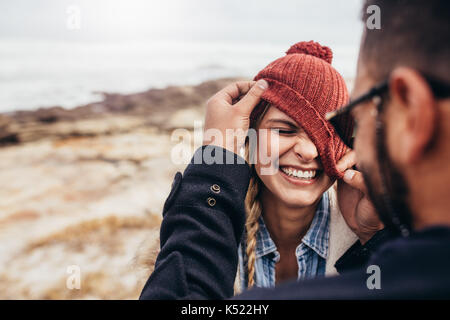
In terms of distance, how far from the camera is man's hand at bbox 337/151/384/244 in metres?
2.20

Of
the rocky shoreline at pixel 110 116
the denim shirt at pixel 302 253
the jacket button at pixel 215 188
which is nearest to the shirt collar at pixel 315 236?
the denim shirt at pixel 302 253

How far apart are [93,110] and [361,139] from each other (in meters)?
13.3

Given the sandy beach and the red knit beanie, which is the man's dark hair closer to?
the red knit beanie

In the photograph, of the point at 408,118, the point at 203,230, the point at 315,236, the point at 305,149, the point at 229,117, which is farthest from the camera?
the point at 315,236

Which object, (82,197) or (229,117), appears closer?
(229,117)

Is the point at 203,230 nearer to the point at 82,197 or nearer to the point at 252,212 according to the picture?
the point at 252,212

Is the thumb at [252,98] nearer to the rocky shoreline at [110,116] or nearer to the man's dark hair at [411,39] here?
the man's dark hair at [411,39]

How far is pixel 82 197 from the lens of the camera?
6.96 metres

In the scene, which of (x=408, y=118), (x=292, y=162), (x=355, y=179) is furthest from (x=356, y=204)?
(x=408, y=118)

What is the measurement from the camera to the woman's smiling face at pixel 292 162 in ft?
7.68

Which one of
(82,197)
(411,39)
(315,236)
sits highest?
(411,39)

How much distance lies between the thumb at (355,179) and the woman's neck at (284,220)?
471 mm

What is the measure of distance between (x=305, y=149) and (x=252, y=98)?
0.48 m
